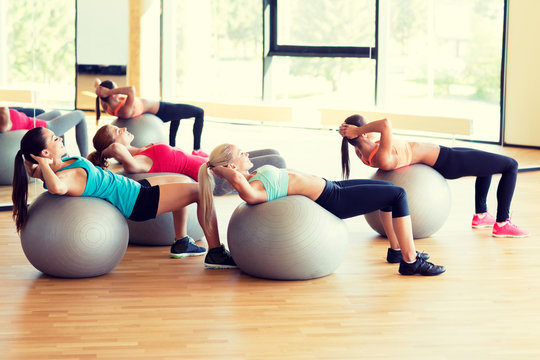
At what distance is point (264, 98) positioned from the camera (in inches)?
327

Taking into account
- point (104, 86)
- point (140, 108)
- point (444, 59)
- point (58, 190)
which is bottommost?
point (58, 190)

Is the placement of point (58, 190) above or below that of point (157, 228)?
above

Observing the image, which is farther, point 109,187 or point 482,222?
point 482,222

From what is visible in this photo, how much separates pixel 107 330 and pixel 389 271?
1.60m

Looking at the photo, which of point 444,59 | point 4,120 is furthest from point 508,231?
point 444,59

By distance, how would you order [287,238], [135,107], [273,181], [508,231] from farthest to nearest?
[135,107], [508,231], [273,181], [287,238]

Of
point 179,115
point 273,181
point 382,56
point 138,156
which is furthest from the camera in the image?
point 382,56

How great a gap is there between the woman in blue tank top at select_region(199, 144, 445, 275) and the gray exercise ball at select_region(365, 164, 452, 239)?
64 cm

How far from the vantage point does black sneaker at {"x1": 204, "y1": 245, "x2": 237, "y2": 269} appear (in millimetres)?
4066

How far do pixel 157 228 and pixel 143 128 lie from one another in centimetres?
216

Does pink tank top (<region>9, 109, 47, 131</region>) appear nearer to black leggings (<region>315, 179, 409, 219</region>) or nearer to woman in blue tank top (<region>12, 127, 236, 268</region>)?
woman in blue tank top (<region>12, 127, 236, 268</region>)

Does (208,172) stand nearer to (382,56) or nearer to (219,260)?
(219,260)

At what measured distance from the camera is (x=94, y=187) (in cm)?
383

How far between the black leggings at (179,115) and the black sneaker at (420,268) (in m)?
3.40
